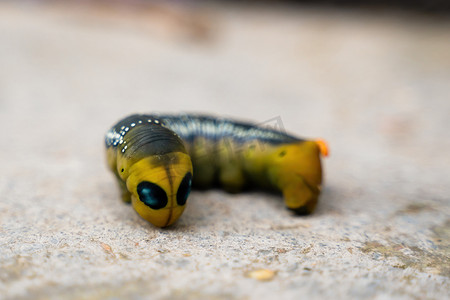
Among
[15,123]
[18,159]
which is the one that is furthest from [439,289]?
[15,123]

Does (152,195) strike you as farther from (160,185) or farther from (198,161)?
(198,161)

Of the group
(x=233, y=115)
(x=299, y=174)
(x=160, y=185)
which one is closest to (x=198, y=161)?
(x=299, y=174)

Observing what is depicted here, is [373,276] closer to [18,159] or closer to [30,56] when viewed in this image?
[18,159]

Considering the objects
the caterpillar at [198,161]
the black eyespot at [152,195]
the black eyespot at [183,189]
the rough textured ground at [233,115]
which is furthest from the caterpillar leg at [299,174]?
the black eyespot at [152,195]

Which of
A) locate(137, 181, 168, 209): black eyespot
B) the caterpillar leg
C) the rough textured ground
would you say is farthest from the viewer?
the caterpillar leg

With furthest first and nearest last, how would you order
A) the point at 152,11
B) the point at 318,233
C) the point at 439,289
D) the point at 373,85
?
the point at 152,11 → the point at 373,85 → the point at 318,233 → the point at 439,289

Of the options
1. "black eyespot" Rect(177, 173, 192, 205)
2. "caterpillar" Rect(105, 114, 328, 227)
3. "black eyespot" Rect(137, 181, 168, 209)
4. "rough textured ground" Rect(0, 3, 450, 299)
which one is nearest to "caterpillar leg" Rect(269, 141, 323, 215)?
"caterpillar" Rect(105, 114, 328, 227)

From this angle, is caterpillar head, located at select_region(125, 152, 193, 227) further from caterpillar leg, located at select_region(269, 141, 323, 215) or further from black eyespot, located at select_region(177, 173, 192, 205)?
caterpillar leg, located at select_region(269, 141, 323, 215)
